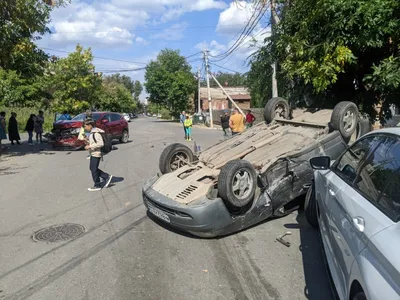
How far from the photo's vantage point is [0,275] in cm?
429

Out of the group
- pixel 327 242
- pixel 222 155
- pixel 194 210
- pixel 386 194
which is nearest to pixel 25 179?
pixel 222 155

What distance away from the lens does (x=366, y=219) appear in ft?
8.41

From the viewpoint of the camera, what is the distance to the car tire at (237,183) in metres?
4.98

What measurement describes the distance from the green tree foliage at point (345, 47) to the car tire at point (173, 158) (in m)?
3.21

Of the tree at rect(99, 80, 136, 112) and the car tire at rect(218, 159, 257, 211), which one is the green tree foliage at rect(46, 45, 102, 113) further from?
the car tire at rect(218, 159, 257, 211)

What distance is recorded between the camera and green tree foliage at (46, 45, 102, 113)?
38.0 meters

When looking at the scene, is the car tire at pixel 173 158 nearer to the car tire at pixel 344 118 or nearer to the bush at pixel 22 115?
the car tire at pixel 344 118

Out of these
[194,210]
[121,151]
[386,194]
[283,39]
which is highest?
[283,39]

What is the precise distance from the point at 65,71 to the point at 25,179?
1212 inches

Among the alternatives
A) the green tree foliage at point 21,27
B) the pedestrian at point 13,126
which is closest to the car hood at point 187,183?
the green tree foliage at point 21,27

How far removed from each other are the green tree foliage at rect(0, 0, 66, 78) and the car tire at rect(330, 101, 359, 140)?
10876 mm

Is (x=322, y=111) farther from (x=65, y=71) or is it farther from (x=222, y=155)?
(x=65, y=71)

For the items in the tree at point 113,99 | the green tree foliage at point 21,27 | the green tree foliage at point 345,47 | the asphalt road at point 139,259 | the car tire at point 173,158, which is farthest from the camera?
the tree at point 113,99

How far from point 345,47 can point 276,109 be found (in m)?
1.83
